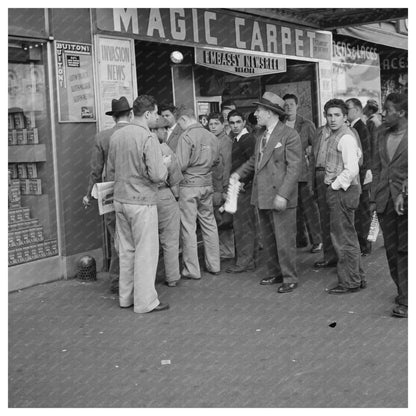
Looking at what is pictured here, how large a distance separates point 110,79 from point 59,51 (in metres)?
0.72

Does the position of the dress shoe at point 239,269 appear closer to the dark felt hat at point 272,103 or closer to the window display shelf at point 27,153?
the dark felt hat at point 272,103

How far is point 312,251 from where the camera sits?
9359mm

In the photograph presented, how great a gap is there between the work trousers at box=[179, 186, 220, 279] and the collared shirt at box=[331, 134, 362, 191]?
1.70 meters

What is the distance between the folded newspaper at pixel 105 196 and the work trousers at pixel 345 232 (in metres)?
2.21

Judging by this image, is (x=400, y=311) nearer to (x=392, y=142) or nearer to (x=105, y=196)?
(x=392, y=142)

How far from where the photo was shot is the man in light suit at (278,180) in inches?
279

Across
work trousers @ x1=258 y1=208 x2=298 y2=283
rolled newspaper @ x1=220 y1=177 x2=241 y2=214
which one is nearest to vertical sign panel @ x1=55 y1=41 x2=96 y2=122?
rolled newspaper @ x1=220 y1=177 x2=241 y2=214

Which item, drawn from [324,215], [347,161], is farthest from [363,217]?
[347,161]

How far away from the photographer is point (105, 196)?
664 cm

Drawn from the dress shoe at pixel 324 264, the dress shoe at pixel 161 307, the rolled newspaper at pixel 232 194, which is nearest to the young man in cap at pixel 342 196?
the rolled newspaper at pixel 232 194

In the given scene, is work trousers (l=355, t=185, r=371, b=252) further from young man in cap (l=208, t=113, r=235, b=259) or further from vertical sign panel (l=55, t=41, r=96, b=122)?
vertical sign panel (l=55, t=41, r=96, b=122)

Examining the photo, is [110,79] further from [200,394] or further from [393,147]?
[200,394]

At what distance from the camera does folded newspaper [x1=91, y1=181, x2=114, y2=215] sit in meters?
6.60
